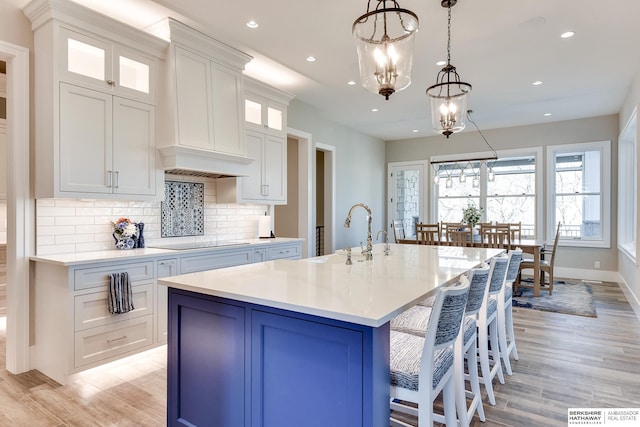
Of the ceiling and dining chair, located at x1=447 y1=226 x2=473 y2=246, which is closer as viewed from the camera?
the ceiling

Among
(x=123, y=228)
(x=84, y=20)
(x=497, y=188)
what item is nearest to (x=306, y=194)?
(x=123, y=228)

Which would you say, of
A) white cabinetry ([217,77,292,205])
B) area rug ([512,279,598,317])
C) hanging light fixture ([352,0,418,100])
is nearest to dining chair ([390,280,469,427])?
hanging light fixture ([352,0,418,100])

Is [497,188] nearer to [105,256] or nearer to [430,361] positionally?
[430,361]

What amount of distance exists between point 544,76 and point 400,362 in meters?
4.57

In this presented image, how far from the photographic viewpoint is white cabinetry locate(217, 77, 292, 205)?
4438 mm

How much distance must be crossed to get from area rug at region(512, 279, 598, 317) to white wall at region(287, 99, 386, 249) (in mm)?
3057

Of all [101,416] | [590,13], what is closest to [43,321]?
[101,416]

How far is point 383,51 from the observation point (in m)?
2.14

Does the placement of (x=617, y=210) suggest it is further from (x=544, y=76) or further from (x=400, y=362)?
(x=400, y=362)

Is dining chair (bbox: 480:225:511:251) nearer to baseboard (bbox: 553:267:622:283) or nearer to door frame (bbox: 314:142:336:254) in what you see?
baseboard (bbox: 553:267:622:283)

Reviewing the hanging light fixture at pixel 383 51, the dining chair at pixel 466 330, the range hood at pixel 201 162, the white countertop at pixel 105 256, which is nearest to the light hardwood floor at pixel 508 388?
the dining chair at pixel 466 330

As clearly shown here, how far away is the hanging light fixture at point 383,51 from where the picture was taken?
6.86ft

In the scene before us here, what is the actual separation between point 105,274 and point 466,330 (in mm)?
2587

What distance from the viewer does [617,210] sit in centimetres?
636
